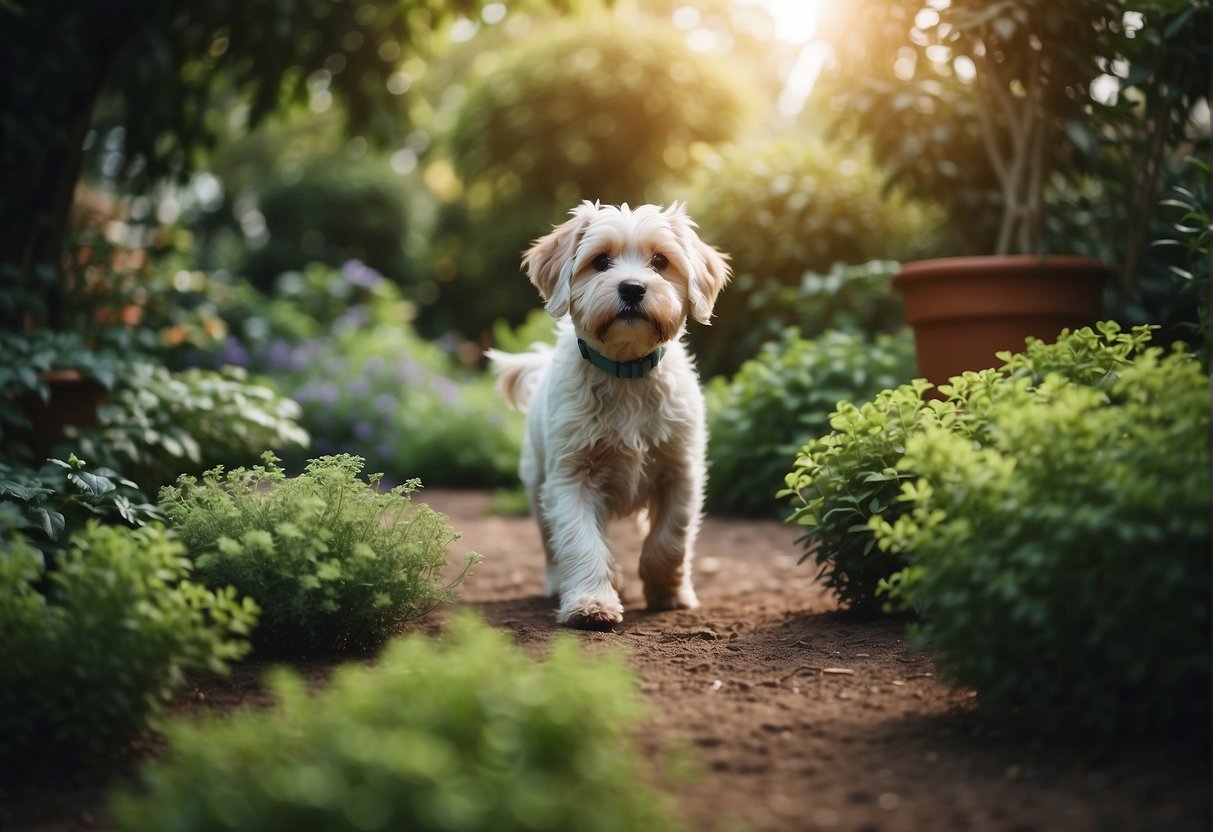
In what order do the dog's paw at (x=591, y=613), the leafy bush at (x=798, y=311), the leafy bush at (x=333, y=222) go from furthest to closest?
1. the leafy bush at (x=333, y=222)
2. the leafy bush at (x=798, y=311)
3. the dog's paw at (x=591, y=613)

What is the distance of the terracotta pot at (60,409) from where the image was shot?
5172 mm

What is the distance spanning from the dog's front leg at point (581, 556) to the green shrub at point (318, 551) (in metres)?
0.49

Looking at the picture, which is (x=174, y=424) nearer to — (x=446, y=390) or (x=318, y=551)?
(x=318, y=551)

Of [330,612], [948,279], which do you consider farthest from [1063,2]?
[330,612]

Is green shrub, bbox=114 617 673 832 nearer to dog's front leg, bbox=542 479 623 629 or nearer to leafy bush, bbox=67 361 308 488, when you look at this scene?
dog's front leg, bbox=542 479 623 629

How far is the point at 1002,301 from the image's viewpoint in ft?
15.4

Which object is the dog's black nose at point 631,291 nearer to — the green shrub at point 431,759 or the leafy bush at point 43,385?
the green shrub at point 431,759

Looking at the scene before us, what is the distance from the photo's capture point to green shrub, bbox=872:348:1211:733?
213cm

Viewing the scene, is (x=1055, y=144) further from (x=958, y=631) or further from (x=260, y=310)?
(x=260, y=310)

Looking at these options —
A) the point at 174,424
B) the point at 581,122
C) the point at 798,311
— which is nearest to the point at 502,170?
the point at 581,122

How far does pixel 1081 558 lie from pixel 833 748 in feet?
2.32

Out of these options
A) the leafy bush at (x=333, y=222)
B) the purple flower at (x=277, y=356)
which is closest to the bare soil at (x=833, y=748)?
the purple flower at (x=277, y=356)

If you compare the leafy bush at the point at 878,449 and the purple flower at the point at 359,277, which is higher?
the purple flower at the point at 359,277

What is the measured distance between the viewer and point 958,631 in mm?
2402
